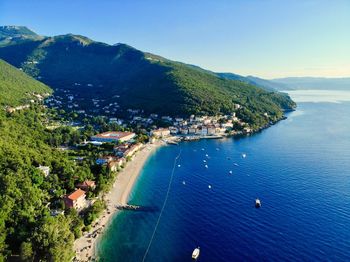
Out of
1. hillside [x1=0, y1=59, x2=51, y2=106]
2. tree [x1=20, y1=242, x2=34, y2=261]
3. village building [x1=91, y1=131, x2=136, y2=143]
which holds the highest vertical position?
hillside [x1=0, y1=59, x2=51, y2=106]

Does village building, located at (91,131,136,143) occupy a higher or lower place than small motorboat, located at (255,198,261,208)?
higher

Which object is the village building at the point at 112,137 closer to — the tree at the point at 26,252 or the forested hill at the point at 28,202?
the forested hill at the point at 28,202

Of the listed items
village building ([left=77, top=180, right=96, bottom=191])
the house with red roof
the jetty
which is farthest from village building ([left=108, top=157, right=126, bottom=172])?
the house with red roof

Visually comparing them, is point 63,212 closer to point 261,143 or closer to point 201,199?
point 201,199

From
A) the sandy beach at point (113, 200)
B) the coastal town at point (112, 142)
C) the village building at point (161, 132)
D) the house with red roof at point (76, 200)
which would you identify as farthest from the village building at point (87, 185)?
the village building at point (161, 132)

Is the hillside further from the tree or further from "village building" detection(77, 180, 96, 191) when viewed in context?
the tree

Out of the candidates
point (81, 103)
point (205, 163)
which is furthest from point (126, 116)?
point (205, 163)

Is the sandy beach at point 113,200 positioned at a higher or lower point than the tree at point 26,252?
lower
